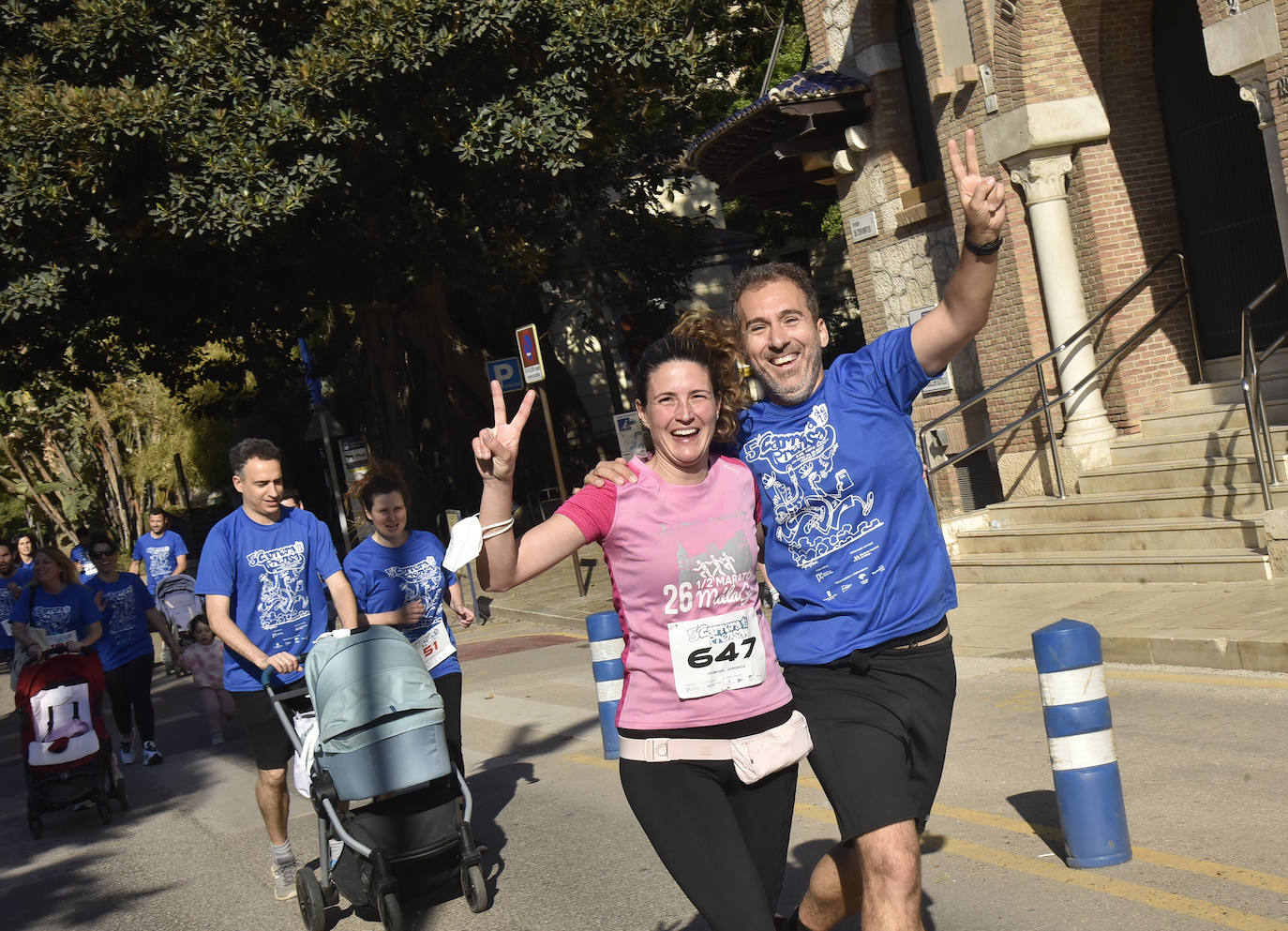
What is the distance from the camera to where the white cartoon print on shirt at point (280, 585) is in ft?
21.1

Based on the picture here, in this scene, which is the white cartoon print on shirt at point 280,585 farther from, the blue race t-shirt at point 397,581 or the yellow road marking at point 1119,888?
the yellow road marking at point 1119,888

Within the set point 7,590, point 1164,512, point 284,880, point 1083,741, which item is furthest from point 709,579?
point 7,590

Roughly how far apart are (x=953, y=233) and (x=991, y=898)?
38.7 feet

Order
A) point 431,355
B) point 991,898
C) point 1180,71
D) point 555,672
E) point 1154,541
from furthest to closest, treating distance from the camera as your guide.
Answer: point 431,355
point 1180,71
point 555,672
point 1154,541
point 991,898

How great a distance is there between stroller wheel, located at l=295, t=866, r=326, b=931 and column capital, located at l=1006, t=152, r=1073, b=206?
1072cm

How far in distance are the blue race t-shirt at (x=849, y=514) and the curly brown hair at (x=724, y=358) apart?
0.11m

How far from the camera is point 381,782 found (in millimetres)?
5680

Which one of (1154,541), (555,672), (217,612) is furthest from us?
(555,672)

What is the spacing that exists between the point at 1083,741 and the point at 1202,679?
3367mm

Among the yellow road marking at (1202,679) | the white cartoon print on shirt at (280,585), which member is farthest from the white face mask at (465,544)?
the yellow road marking at (1202,679)

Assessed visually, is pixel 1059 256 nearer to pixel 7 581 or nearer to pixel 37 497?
pixel 7 581

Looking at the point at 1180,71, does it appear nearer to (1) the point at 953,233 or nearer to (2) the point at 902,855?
(1) the point at 953,233

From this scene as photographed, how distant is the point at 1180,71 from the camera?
13789mm

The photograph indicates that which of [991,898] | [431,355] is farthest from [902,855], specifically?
[431,355]
